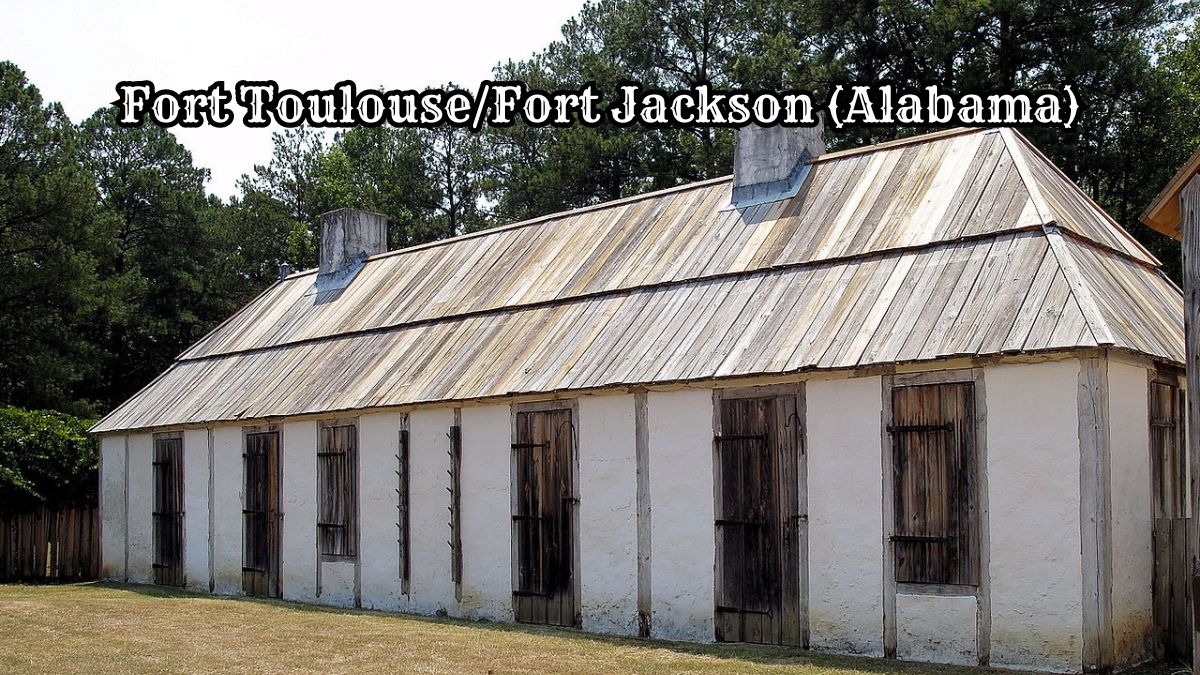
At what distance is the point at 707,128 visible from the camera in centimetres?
3784

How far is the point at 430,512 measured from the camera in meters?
17.4

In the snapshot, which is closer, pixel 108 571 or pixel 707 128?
pixel 108 571

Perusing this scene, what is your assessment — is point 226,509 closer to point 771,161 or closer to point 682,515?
point 682,515

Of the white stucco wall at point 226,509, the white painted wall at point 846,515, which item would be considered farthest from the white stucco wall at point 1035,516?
the white stucco wall at point 226,509

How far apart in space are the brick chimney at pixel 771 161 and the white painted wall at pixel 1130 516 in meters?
6.15

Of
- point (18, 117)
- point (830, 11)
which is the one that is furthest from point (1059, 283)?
point (18, 117)

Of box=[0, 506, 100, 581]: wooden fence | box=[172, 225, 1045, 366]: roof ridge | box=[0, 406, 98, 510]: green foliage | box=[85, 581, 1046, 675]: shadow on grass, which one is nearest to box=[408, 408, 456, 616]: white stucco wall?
box=[85, 581, 1046, 675]: shadow on grass

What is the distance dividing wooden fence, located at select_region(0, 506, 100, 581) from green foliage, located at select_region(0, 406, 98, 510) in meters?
0.29

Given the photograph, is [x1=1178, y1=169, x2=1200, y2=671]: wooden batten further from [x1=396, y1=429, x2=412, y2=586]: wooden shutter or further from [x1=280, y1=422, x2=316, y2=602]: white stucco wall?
[x1=280, y1=422, x2=316, y2=602]: white stucco wall

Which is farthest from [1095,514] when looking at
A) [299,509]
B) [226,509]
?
[226,509]

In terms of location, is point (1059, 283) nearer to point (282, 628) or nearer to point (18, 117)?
point (282, 628)

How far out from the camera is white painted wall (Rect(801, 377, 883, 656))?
12.7 metres

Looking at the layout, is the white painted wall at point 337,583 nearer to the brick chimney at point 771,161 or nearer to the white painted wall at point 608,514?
the white painted wall at point 608,514

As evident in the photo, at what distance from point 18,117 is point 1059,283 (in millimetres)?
31349
